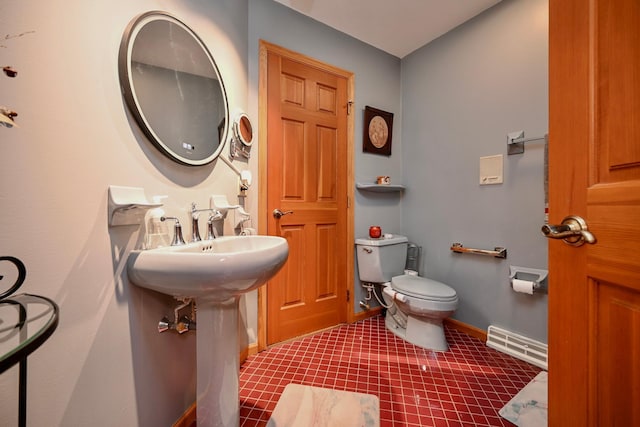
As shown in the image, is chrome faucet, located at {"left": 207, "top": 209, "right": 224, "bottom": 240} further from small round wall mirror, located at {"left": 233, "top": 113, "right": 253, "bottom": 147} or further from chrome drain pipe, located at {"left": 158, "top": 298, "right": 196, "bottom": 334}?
small round wall mirror, located at {"left": 233, "top": 113, "right": 253, "bottom": 147}

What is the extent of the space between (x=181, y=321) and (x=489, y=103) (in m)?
2.29

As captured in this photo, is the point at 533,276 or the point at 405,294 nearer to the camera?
the point at 533,276

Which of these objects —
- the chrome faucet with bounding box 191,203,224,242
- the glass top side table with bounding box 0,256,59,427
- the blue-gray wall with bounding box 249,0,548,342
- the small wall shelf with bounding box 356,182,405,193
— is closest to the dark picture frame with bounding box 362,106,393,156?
the blue-gray wall with bounding box 249,0,548,342

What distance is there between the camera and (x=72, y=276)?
711 mm

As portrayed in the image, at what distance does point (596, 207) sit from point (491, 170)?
1.51 m

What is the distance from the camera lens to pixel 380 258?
6.59 ft

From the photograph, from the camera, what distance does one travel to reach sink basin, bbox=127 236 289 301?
77 cm

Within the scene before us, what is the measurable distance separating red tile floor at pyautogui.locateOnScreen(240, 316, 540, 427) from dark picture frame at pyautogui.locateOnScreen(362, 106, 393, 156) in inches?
60.5

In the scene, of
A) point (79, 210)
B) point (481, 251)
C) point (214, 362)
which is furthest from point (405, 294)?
point (79, 210)

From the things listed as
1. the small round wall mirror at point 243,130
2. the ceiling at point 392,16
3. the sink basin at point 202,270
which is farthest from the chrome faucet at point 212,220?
the ceiling at point 392,16

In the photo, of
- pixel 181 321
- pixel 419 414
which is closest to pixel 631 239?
pixel 419 414

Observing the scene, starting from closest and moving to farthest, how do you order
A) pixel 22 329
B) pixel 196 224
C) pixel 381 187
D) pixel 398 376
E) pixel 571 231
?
pixel 22 329, pixel 571 231, pixel 196 224, pixel 398 376, pixel 381 187

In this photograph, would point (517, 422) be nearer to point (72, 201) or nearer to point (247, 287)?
point (247, 287)

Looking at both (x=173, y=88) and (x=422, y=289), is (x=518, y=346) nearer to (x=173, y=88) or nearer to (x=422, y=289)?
(x=422, y=289)
